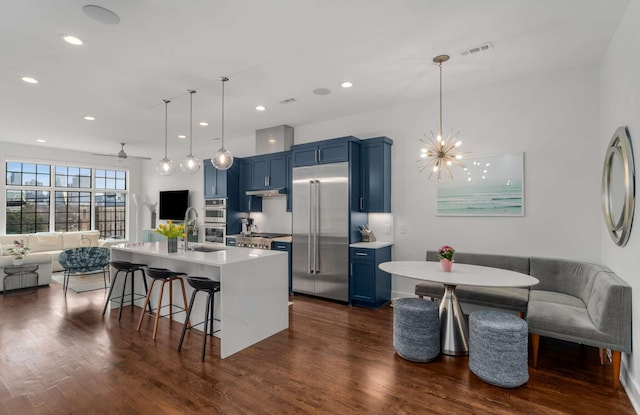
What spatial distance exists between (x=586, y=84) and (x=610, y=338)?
2736 mm

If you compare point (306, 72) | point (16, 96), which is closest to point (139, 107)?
point (16, 96)

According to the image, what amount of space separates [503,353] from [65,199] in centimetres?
976

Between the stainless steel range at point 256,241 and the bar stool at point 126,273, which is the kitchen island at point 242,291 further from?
the stainless steel range at point 256,241

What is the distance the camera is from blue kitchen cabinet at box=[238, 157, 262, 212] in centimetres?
657

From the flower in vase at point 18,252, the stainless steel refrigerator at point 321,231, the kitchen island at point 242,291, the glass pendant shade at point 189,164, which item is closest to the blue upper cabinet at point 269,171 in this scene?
the stainless steel refrigerator at point 321,231

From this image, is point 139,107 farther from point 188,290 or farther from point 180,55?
point 188,290

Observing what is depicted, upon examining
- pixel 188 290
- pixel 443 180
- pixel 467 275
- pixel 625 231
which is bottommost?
pixel 188 290

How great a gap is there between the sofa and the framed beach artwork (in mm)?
6740

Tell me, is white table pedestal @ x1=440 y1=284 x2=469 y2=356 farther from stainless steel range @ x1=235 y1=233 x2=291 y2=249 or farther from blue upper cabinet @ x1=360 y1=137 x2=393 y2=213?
stainless steel range @ x1=235 y1=233 x2=291 y2=249

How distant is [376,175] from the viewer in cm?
494

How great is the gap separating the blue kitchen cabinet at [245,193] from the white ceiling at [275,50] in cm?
156

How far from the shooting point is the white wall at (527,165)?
3672 millimetres

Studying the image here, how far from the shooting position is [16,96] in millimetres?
4398

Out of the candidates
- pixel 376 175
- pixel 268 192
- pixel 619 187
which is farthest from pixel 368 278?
pixel 619 187
